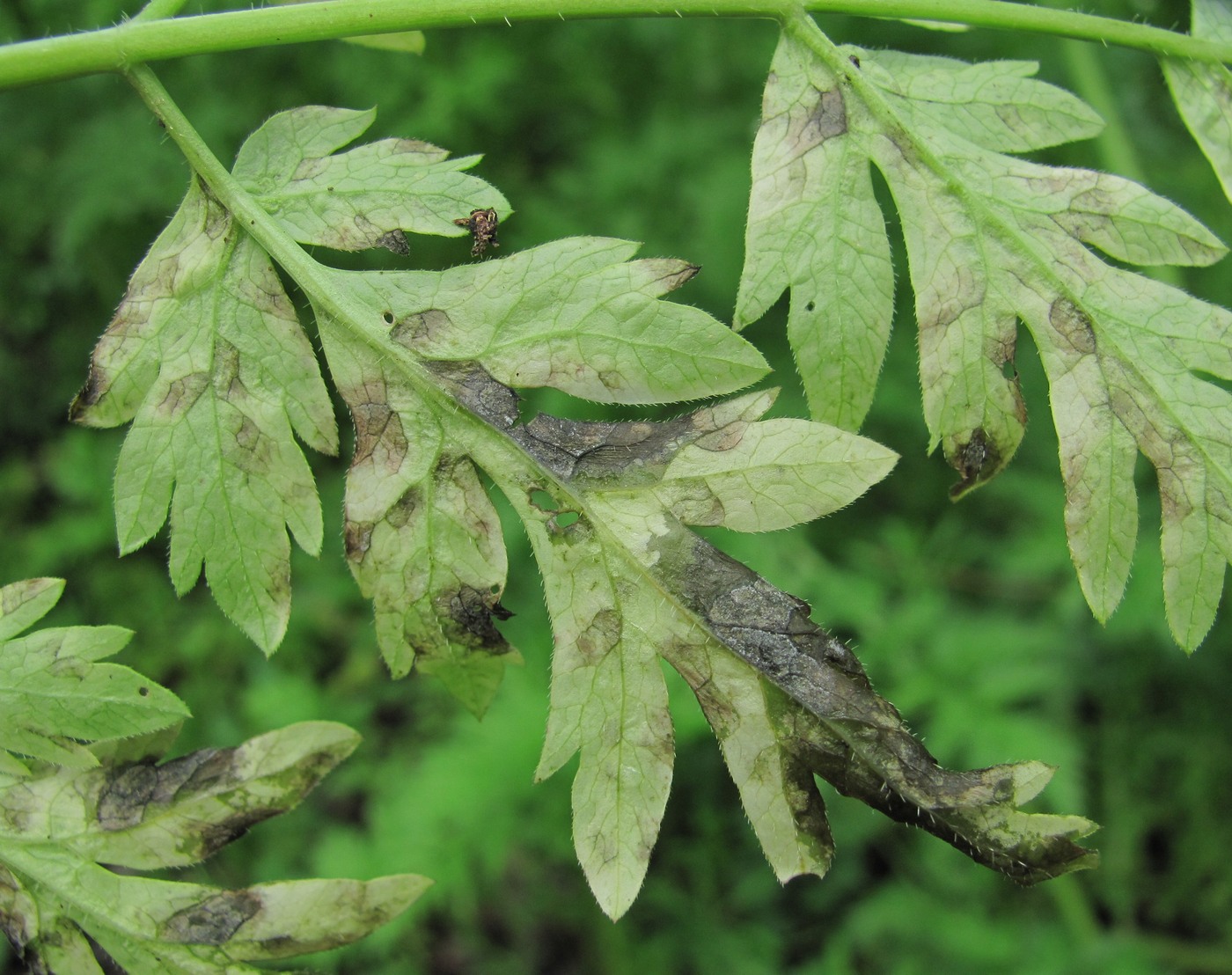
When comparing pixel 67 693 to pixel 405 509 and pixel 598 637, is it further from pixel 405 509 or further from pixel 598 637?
pixel 598 637

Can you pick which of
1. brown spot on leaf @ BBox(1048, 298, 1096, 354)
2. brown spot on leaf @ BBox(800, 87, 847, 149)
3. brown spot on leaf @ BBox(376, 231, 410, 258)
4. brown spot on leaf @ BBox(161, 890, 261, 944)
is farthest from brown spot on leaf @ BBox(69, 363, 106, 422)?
brown spot on leaf @ BBox(1048, 298, 1096, 354)

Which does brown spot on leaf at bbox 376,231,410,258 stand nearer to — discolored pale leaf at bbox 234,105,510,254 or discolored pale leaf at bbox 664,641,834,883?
discolored pale leaf at bbox 234,105,510,254

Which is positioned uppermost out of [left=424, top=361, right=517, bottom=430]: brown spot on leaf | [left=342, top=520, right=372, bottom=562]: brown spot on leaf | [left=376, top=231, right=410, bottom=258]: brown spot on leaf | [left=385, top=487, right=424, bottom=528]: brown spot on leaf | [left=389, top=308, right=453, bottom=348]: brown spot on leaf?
[left=376, top=231, right=410, bottom=258]: brown spot on leaf

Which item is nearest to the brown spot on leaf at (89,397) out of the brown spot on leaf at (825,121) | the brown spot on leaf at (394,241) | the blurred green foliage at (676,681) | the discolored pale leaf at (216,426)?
the discolored pale leaf at (216,426)

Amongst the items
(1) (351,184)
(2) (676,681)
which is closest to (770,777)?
(1) (351,184)

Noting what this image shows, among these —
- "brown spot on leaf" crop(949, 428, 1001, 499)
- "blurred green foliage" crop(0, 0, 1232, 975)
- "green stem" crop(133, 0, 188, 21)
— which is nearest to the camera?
"brown spot on leaf" crop(949, 428, 1001, 499)

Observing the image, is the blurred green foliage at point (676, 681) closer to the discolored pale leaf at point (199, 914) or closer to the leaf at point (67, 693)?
the discolored pale leaf at point (199, 914)
